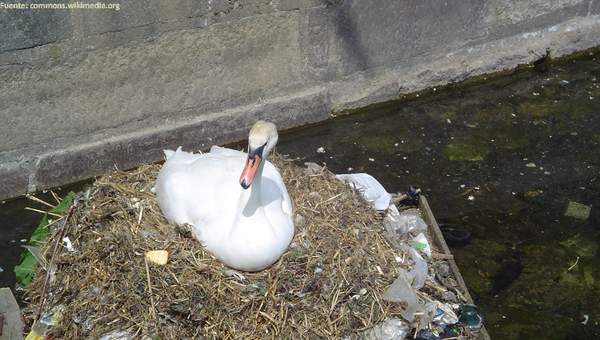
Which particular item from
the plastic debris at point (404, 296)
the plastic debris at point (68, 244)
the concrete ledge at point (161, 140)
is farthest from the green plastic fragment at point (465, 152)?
the plastic debris at point (68, 244)

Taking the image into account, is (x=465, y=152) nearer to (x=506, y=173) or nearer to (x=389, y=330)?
(x=506, y=173)

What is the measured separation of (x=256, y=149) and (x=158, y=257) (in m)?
0.78

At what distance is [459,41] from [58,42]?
12.2 feet

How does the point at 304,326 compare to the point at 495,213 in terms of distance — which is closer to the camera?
the point at 304,326

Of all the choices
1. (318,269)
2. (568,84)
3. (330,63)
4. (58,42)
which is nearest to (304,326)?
(318,269)

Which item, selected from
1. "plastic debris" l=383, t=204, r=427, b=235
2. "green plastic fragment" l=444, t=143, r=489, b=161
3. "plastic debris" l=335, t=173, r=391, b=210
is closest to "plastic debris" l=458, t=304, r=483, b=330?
"plastic debris" l=383, t=204, r=427, b=235

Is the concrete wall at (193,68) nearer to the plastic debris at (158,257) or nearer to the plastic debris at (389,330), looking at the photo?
the plastic debris at (158,257)

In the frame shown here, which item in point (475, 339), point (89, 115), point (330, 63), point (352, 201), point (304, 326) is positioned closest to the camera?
point (304, 326)

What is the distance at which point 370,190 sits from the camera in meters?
4.89

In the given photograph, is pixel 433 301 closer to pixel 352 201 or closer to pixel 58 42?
pixel 352 201

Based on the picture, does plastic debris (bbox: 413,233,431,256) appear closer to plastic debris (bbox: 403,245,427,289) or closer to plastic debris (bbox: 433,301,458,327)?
plastic debris (bbox: 403,245,427,289)

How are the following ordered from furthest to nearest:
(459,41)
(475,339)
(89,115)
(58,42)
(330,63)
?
(459,41), (330,63), (89,115), (58,42), (475,339)

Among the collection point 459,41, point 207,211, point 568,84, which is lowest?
point 568,84

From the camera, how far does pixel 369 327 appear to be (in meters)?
3.96
